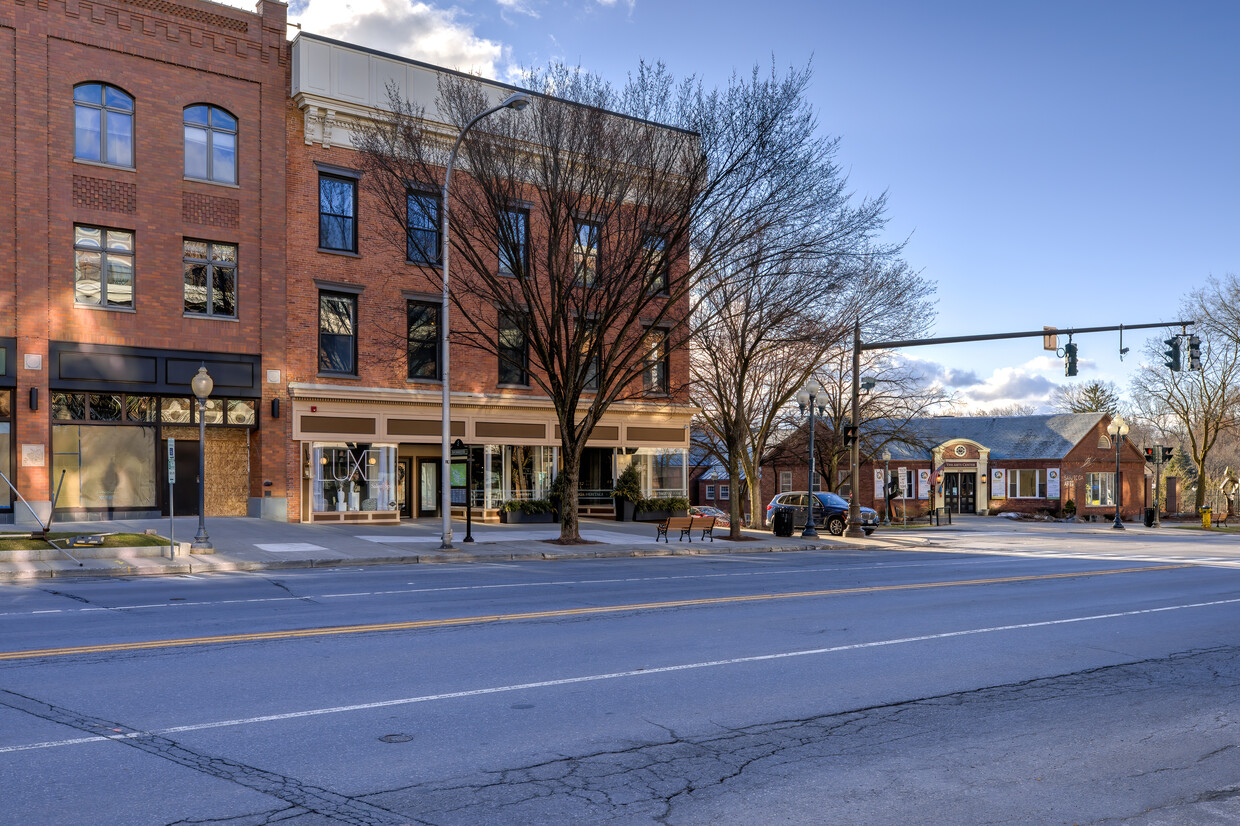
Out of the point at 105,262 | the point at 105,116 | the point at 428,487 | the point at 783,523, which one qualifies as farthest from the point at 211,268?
the point at 783,523

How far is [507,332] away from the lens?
3244 cm

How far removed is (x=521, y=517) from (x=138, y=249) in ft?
44.2

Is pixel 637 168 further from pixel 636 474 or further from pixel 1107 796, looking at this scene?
pixel 1107 796

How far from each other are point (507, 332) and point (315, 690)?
25.0 m

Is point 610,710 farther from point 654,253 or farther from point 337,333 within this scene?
point 337,333

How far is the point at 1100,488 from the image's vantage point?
201 feet

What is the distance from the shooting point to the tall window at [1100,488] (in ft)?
198

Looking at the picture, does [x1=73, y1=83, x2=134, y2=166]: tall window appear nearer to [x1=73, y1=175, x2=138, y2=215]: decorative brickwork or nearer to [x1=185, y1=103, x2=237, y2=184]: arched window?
[x1=73, y1=175, x2=138, y2=215]: decorative brickwork

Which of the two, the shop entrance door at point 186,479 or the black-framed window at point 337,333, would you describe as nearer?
the shop entrance door at point 186,479

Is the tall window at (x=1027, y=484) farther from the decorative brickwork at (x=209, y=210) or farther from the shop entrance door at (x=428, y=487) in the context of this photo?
the decorative brickwork at (x=209, y=210)

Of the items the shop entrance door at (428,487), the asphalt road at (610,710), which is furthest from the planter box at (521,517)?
the asphalt road at (610,710)

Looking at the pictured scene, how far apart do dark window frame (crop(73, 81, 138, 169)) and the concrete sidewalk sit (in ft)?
29.8

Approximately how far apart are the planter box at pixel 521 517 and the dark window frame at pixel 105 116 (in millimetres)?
14388

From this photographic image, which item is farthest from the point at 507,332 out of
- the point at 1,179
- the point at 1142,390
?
the point at 1142,390
